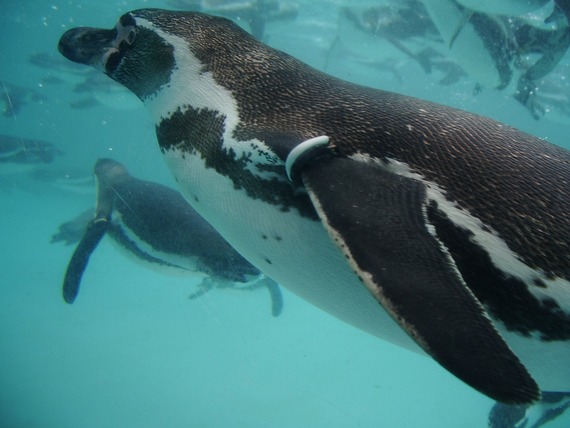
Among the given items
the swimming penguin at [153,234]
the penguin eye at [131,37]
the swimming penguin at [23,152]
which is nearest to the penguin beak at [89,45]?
the penguin eye at [131,37]

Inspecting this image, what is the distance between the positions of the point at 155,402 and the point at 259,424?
7.47 feet

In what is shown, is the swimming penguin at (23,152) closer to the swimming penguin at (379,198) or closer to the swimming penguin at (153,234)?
the swimming penguin at (153,234)

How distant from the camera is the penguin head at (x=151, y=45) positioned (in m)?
2.24

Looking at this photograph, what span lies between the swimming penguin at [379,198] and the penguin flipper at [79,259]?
10.8ft

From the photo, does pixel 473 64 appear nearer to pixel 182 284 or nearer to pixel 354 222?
pixel 354 222

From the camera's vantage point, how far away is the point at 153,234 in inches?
220

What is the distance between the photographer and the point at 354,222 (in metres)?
1.24

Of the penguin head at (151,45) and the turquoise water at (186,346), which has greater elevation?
the penguin head at (151,45)

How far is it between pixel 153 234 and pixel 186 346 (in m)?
9.32

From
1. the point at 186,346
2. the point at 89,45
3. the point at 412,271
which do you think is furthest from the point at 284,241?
the point at 186,346

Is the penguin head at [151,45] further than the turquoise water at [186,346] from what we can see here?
No

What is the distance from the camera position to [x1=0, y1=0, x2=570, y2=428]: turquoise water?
383 inches

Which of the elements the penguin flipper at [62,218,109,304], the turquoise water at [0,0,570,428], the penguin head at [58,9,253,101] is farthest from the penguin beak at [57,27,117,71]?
the turquoise water at [0,0,570,428]

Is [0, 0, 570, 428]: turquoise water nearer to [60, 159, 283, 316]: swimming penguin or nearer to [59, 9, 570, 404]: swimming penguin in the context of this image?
[60, 159, 283, 316]: swimming penguin
